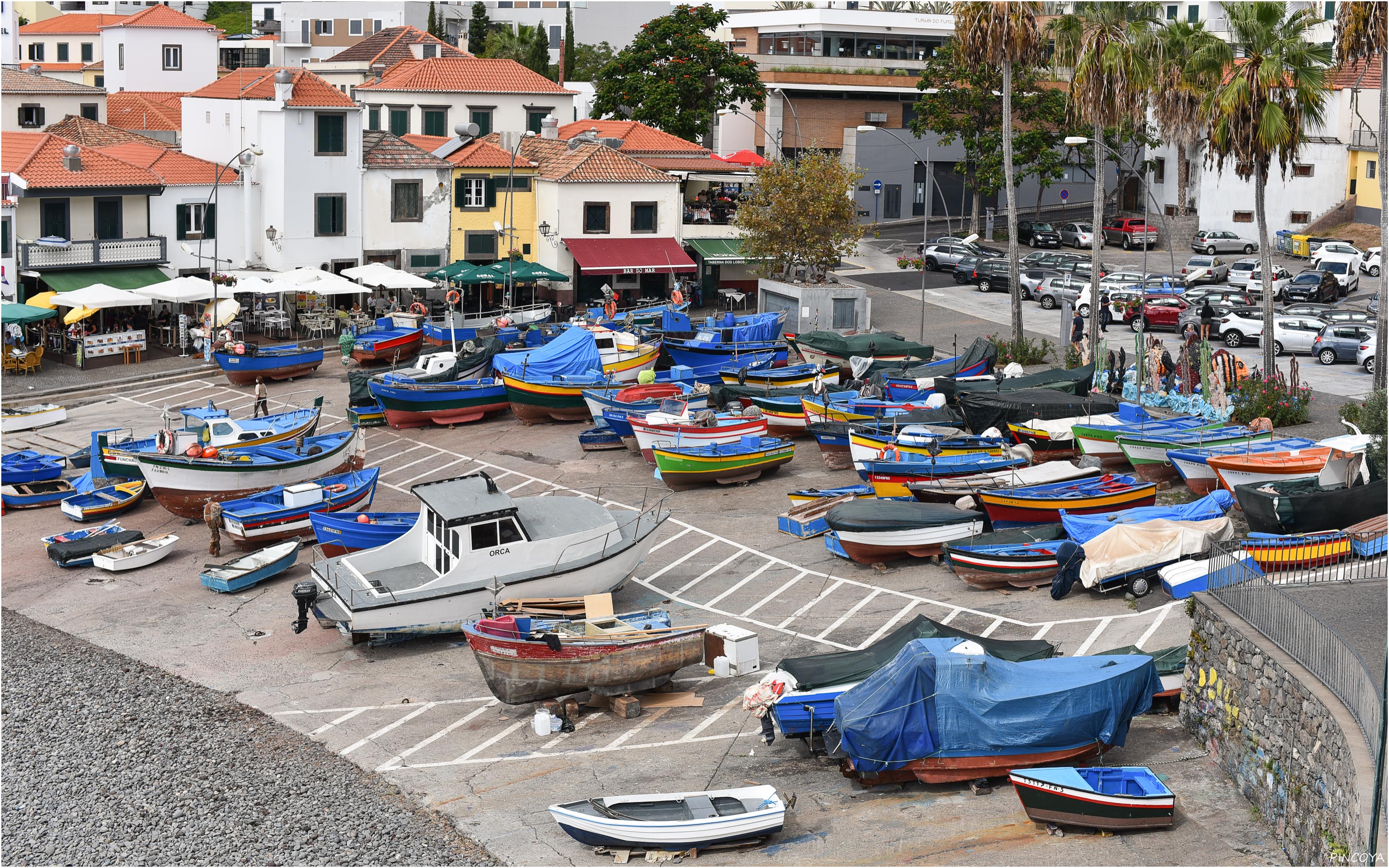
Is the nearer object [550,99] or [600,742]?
[600,742]

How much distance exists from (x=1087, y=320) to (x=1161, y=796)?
37.0 metres

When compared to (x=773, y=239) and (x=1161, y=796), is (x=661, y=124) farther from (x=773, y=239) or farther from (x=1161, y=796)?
(x=1161, y=796)

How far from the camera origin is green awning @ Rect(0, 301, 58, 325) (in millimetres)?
49156

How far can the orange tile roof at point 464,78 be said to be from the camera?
7194 cm

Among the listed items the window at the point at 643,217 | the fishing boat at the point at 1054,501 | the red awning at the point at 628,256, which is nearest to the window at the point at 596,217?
the red awning at the point at 628,256

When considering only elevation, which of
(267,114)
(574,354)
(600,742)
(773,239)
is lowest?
(600,742)

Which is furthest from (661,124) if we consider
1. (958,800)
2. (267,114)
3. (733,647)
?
(958,800)

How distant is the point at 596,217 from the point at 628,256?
2153mm

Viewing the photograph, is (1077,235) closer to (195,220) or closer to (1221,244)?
(1221,244)

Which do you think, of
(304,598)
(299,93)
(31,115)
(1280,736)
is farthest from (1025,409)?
(31,115)

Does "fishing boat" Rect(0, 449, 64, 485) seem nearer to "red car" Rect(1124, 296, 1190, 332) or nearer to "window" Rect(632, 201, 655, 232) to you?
"window" Rect(632, 201, 655, 232)

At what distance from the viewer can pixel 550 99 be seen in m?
74.3

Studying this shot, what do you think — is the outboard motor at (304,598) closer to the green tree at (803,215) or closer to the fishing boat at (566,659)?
the fishing boat at (566,659)

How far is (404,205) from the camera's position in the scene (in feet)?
201
